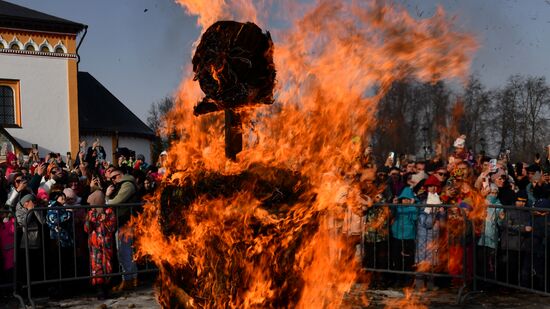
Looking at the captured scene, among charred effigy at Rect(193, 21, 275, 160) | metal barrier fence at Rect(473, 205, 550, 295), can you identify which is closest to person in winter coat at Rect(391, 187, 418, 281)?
metal barrier fence at Rect(473, 205, 550, 295)

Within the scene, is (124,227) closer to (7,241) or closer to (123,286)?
(123,286)

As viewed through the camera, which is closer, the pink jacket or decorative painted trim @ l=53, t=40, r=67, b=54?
the pink jacket

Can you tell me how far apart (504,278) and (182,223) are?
6.07 m

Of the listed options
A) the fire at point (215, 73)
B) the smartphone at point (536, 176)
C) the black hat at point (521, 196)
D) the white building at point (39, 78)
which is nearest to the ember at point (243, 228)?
the fire at point (215, 73)

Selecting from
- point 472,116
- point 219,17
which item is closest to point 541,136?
point 472,116

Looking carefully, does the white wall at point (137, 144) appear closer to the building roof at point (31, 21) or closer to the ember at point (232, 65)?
the building roof at point (31, 21)

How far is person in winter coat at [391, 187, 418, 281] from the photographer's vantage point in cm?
845

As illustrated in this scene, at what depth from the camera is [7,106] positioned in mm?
26109

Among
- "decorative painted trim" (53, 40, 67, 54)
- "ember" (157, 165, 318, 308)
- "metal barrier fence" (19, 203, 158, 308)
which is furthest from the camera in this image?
"decorative painted trim" (53, 40, 67, 54)

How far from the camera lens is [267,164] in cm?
449

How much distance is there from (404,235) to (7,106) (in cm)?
2352

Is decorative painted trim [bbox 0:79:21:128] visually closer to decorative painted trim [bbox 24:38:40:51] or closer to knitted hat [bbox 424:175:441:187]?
decorative painted trim [bbox 24:38:40:51]

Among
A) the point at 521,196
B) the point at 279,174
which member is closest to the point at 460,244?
the point at 521,196

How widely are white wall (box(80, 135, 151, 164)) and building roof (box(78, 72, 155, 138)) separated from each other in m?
0.37
